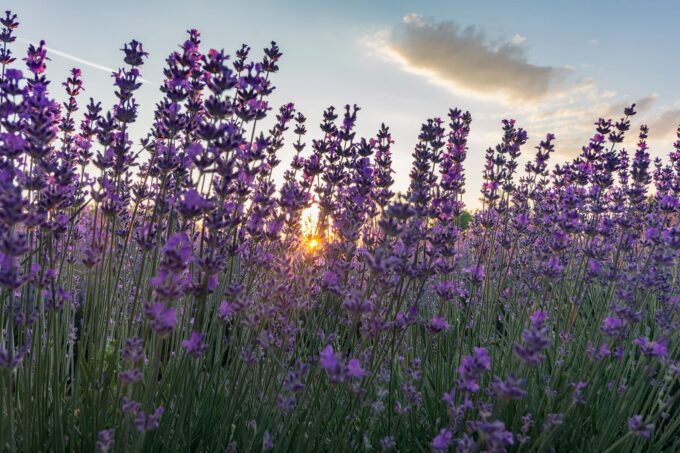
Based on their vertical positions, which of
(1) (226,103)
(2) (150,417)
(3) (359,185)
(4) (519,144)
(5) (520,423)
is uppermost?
(4) (519,144)

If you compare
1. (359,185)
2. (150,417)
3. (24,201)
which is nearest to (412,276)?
(359,185)

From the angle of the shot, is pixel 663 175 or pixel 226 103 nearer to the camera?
pixel 226 103

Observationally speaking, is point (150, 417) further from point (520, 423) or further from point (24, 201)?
point (520, 423)

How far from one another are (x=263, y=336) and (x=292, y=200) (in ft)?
2.98

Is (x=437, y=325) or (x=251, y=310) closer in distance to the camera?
(x=437, y=325)

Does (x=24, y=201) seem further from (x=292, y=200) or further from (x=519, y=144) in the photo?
(x=519, y=144)

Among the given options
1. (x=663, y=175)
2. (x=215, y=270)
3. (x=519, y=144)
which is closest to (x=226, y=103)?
(x=215, y=270)

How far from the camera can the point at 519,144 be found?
208 inches

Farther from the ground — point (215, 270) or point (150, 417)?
point (215, 270)

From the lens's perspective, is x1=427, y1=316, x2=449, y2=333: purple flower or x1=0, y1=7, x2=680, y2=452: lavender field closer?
x1=0, y1=7, x2=680, y2=452: lavender field

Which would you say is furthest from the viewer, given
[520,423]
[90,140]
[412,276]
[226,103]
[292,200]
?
[90,140]

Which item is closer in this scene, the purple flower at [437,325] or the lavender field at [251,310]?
the lavender field at [251,310]

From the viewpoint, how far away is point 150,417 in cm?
200

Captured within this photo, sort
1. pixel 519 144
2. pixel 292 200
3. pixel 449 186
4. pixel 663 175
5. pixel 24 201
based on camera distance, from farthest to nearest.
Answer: pixel 663 175, pixel 519 144, pixel 449 186, pixel 292 200, pixel 24 201
